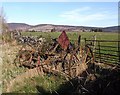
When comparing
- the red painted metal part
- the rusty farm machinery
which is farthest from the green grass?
the red painted metal part

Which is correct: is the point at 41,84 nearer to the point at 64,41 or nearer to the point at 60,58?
the point at 60,58

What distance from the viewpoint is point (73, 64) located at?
1262cm

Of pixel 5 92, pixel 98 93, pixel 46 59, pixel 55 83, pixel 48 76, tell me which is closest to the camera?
pixel 98 93

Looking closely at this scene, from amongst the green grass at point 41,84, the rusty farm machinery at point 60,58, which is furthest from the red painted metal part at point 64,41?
the green grass at point 41,84

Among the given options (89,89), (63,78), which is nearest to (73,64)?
(63,78)

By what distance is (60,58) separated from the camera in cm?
1363

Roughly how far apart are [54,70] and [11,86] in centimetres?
256

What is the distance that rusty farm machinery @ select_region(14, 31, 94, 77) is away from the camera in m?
12.5

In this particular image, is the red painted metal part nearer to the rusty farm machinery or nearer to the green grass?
the rusty farm machinery

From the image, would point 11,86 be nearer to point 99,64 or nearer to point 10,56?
point 99,64

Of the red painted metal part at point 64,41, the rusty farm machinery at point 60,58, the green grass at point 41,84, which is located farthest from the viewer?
the red painted metal part at point 64,41

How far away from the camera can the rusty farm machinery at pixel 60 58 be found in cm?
1249

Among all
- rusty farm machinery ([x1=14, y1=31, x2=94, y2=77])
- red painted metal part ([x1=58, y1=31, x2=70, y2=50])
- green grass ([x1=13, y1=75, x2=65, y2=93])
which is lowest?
green grass ([x1=13, y1=75, x2=65, y2=93])

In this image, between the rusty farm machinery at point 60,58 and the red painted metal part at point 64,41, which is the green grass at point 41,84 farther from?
the red painted metal part at point 64,41
